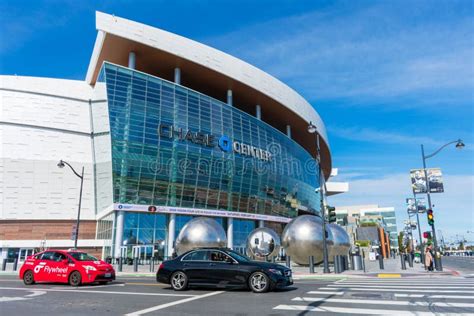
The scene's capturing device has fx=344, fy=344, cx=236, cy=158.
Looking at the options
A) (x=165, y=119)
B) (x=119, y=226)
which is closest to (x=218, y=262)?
(x=119, y=226)

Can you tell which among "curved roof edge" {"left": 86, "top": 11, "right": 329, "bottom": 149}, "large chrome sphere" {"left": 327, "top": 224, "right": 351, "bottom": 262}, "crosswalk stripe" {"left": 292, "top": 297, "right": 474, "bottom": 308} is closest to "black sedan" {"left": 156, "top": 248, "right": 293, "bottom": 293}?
"crosswalk stripe" {"left": 292, "top": 297, "right": 474, "bottom": 308}

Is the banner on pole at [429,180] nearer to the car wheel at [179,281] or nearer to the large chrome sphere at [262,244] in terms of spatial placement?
the large chrome sphere at [262,244]

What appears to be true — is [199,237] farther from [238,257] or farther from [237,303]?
[237,303]

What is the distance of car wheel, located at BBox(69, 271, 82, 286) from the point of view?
1377cm

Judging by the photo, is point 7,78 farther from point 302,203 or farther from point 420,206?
point 420,206

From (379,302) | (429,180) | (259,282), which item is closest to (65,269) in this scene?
(259,282)

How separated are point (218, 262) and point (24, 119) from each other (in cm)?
4185

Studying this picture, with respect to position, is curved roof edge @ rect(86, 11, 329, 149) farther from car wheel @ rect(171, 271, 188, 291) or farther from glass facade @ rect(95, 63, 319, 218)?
car wheel @ rect(171, 271, 188, 291)

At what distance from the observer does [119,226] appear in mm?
36188

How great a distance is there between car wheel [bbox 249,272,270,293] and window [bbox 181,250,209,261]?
1911 mm

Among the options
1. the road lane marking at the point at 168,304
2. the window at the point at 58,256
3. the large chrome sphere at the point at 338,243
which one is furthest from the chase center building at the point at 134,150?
the road lane marking at the point at 168,304

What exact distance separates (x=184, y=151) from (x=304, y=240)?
21.6 m

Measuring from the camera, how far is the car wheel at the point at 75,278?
1377cm

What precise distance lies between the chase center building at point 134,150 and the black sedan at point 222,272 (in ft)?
84.2
